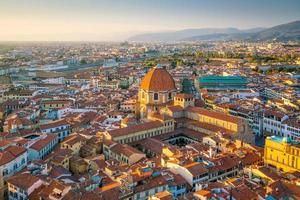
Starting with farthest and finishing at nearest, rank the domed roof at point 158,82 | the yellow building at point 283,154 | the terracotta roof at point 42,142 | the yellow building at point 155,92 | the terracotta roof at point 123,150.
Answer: the domed roof at point 158,82 < the yellow building at point 155,92 < the terracotta roof at point 42,142 < the terracotta roof at point 123,150 < the yellow building at point 283,154

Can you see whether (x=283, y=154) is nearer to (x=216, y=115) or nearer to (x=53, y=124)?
(x=216, y=115)

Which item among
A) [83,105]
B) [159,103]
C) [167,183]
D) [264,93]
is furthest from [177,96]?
[264,93]

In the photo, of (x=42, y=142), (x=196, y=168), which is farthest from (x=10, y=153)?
(x=196, y=168)

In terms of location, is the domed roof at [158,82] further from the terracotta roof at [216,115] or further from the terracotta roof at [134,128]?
the terracotta roof at [134,128]

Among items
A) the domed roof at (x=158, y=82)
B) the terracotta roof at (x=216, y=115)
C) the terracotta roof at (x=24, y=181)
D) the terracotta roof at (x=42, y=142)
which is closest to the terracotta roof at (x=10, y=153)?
the terracotta roof at (x=42, y=142)

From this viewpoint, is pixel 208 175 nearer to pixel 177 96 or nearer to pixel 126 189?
pixel 126 189

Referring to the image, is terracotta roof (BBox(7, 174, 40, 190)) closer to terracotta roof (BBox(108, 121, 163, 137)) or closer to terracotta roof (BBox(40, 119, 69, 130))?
terracotta roof (BBox(108, 121, 163, 137))
